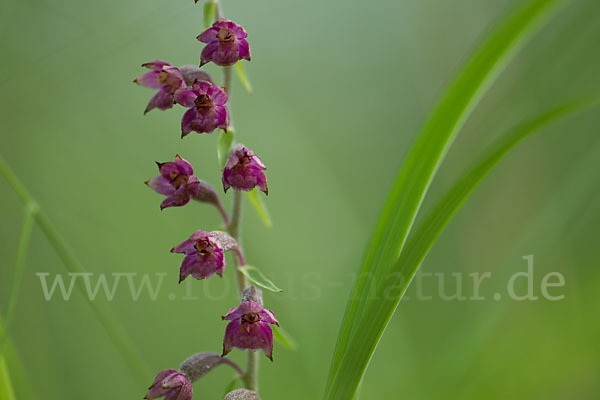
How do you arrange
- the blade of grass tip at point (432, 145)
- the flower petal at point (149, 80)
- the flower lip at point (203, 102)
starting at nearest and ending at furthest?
1. the blade of grass tip at point (432, 145)
2. the flower lip at point (203, 102)
3. the flower petal at point (149, 80)

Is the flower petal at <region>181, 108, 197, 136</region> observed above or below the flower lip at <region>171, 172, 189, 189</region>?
above

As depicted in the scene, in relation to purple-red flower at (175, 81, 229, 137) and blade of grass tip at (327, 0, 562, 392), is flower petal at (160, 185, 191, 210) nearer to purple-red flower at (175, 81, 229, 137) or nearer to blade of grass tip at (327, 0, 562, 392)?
purple-red flower at (175, 81, 229, 137)

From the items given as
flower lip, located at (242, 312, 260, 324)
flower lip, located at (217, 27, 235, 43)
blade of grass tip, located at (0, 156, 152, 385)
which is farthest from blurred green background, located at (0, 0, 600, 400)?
flower lip, located at (217, 27, 235, 43)

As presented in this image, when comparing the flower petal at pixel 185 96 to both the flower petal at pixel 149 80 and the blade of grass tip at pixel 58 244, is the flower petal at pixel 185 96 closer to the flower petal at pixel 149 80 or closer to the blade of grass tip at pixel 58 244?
the flower petal at pixel 149 80

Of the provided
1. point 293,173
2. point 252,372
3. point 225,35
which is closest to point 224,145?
point 225,35

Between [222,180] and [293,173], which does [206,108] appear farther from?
[293,173]

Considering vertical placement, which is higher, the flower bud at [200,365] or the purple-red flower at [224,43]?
the purple-red flower at [224,43]

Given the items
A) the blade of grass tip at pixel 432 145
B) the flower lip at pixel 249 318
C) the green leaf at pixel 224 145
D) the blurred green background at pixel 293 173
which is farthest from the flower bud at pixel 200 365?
the blurred green background at pixel 293 173
